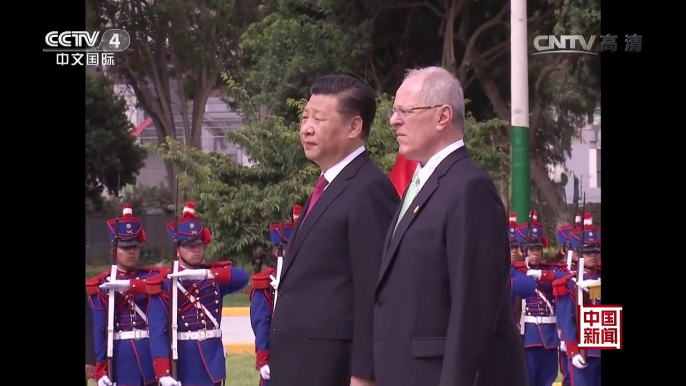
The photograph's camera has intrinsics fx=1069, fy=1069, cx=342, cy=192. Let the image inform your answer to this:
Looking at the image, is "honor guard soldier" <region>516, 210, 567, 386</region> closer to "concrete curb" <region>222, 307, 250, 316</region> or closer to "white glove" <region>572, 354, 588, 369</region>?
"white glove" <region>572, 354, 588, 369</region>

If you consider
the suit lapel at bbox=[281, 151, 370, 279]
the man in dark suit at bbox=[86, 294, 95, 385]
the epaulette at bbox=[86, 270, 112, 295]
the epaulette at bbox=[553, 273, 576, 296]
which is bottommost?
the man in dark suit at bbox=[86, 294, 95, 385]

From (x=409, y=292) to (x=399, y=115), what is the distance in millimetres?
477

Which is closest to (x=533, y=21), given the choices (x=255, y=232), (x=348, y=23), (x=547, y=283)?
(x=348, y=23)

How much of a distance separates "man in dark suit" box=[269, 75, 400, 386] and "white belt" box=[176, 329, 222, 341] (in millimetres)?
2305

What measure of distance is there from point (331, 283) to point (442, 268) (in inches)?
25.1

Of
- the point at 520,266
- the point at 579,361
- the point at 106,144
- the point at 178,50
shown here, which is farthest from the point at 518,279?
the point at 178,50

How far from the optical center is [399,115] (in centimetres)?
284

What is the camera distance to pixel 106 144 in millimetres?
16297

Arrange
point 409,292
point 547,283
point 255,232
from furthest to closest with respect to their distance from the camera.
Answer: point 255,232 < point 547,283 < point 409,292

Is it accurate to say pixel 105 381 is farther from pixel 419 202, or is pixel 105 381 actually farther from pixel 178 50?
pixel 178 50

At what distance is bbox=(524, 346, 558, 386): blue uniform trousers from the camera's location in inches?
267

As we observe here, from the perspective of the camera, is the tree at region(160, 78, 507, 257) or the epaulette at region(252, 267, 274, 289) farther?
the tree at region(160, 78, 507, 257)

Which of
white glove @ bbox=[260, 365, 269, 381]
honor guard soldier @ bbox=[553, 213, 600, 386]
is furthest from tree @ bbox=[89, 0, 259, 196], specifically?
white glove @ bbox=[260, 365, 269, 381]
